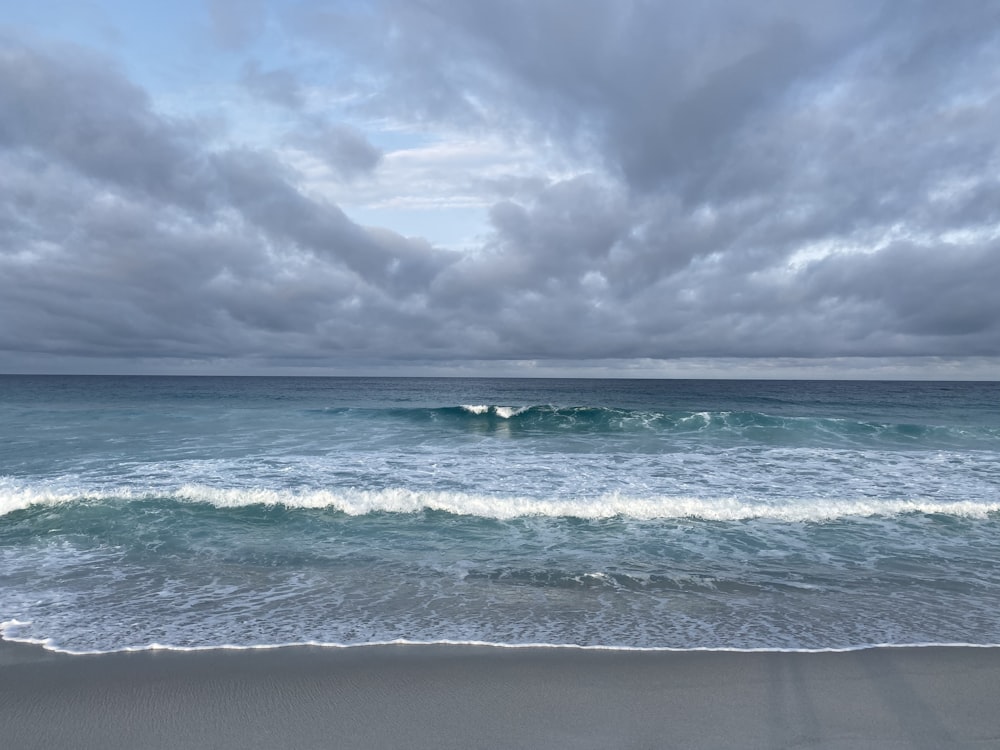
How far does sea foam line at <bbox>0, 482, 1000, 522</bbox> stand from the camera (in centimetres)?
1118

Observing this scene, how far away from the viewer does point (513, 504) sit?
11711 mm

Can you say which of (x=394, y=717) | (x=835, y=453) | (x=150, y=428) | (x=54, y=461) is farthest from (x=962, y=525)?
(x=150, y=428)

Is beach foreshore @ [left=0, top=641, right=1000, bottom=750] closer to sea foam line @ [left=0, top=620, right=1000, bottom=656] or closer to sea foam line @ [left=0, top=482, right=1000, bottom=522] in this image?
sea foam line @ [left=0, top=620, right=1000, bottom=656]

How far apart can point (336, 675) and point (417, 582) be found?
2.45 m

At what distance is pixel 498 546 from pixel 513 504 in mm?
2537

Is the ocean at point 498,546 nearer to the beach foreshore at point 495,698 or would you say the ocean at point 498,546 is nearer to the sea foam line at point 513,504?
the sea foam line at point 513,504

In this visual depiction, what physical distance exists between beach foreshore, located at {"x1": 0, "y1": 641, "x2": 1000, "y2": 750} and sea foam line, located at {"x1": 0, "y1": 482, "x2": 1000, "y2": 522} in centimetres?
579

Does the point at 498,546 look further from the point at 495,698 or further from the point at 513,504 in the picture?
the point at 495,698

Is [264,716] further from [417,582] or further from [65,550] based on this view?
[65,550]

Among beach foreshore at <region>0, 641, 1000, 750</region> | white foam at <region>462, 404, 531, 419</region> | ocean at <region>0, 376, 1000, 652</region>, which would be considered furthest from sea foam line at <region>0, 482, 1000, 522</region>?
white foam at <region>462, 404, 531, 419</region>

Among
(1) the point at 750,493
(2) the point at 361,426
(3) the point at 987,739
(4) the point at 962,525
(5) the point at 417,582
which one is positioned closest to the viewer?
(3) the point at 987,739

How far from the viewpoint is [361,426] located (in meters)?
28.5

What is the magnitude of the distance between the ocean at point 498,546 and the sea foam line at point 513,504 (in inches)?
2.5

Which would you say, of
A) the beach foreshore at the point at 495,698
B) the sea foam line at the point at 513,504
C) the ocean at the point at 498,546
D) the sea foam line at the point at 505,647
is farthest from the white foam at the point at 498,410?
the beach foreshore at the point at 495,698
